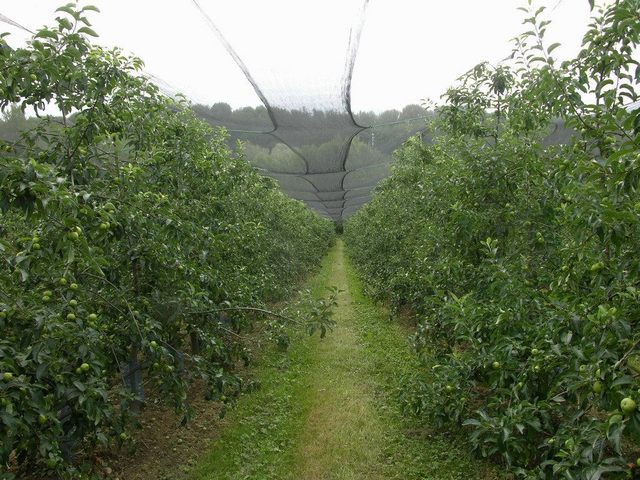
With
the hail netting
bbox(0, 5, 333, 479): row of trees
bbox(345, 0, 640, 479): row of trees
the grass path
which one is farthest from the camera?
the hail netting

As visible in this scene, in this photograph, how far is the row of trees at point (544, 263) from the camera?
186cm

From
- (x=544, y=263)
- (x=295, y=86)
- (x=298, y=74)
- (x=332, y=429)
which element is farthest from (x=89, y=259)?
(x=295, y=86)

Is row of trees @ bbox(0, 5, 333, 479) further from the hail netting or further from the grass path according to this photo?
the hail netting

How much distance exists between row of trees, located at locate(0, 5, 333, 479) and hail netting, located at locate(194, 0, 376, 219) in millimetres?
2341

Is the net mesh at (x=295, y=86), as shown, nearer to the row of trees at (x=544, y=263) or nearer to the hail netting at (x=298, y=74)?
the hail netting at (x=298, y=74)

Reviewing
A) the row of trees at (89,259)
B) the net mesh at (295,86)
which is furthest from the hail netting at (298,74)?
the row of trees at (89,259)

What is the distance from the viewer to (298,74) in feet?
24.1

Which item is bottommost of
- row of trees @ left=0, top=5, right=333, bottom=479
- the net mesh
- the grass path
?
the grass path

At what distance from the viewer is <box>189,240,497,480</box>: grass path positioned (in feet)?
12.6

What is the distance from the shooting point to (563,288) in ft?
8.86

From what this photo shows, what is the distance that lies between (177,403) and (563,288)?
245 centimetres

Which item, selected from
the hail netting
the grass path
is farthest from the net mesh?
the grass path

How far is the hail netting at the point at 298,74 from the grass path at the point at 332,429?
14.3 ft

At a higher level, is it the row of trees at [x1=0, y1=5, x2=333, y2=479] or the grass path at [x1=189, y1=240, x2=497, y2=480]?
the row of trees at [x1=0, y1=5, x2=333, y2=479]
